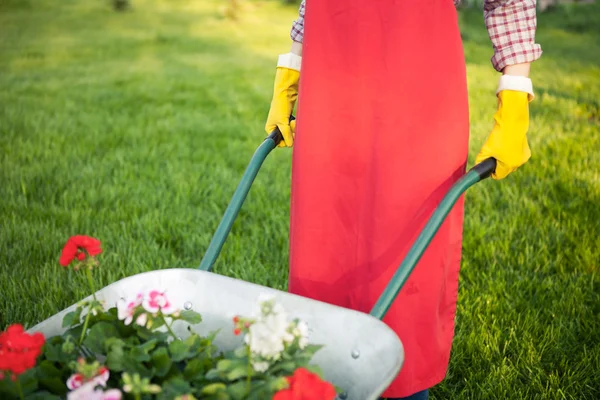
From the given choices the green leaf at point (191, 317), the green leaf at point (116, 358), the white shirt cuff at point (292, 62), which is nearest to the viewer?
the green leaf at point (116, 358)

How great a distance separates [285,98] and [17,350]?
1037mm

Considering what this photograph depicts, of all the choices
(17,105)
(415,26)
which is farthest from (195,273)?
(17,105)

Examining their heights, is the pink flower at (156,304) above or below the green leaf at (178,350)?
above

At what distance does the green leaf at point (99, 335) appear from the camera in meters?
1.22

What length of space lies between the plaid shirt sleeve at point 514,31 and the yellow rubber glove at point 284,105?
1.86 ft

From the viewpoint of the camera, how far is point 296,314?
1328 millimetres

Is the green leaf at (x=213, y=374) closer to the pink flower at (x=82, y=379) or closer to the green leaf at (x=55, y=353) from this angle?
the pink flower at (x=82, y=379)

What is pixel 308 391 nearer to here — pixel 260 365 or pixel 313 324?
pixel 260 365

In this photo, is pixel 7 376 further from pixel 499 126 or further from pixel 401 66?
pixel 499 126

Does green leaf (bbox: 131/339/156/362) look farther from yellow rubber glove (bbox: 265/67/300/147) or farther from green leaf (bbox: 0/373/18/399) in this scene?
yellow rubber glove (bbox: 265/67/300/147)

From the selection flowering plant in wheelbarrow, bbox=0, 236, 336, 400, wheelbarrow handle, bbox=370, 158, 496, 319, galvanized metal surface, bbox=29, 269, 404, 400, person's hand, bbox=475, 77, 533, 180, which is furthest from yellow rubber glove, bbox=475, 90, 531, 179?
flowering plant in wheelbarrow, bbox=0, 236, 336, 400

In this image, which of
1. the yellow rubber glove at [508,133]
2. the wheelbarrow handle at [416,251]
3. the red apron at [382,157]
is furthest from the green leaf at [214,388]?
the yellow rubber glove at [508,133]

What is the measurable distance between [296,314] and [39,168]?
2.93 meters

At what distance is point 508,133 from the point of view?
1.47 m
